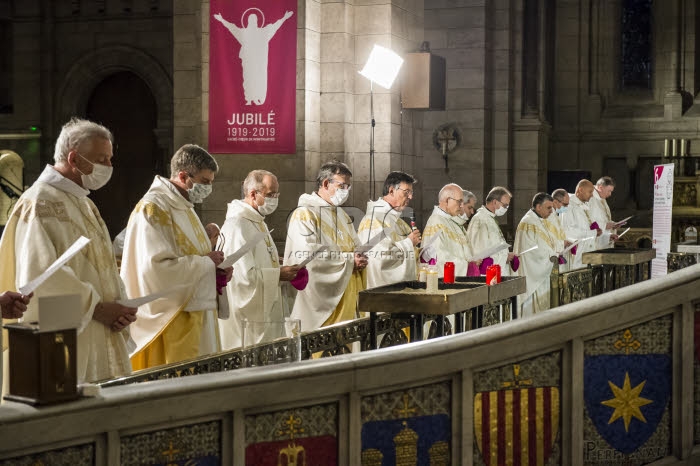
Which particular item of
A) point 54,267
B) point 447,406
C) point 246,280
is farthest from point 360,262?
point 447,406

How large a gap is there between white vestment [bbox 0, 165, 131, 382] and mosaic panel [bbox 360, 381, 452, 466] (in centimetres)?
172

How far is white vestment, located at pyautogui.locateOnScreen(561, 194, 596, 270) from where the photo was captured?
1420cm

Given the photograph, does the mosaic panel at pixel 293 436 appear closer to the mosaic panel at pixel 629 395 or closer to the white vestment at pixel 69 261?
the mosaic panel at pixel 629 395

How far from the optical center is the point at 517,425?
12.0ft

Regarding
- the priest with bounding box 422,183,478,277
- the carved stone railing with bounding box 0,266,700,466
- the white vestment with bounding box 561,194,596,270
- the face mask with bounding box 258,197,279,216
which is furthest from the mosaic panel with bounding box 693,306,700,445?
the white vestment with bounding box 561,194,596,270

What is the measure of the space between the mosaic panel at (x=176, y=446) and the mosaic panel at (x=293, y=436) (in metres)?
0.11

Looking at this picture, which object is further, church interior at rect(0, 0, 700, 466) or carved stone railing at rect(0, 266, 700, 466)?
church interior at rect(0, 0, 700, 466)

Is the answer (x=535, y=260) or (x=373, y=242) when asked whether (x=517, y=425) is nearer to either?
(x=373, y=242)

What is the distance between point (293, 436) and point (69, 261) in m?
1.97

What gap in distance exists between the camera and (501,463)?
3.62 meters

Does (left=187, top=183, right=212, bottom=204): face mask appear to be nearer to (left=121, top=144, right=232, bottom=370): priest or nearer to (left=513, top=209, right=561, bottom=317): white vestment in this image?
(left=121, top=144, right=232, bottom=370): priest

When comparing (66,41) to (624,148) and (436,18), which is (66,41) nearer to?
(436,18)

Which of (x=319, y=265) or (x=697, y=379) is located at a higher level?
(x=319, y=265)

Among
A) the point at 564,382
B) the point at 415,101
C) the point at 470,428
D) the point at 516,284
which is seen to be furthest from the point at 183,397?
the point at 415,101
